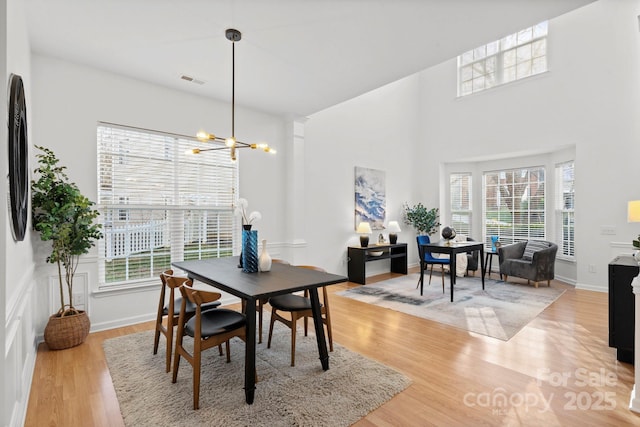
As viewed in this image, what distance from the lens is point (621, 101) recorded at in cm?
477

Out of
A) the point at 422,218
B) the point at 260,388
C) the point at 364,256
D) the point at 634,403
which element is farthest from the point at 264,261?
the point at 422,218

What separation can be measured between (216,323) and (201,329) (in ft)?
0.44

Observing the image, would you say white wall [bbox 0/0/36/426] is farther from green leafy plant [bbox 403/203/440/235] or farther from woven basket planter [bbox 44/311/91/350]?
green leafy plant [bbox 403/203/440/235]

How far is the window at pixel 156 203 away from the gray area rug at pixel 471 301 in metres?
2.36

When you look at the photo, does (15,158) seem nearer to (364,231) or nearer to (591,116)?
(364,231)

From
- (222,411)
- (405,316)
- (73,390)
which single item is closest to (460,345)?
(405,316)

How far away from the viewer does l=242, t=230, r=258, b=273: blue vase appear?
273cm

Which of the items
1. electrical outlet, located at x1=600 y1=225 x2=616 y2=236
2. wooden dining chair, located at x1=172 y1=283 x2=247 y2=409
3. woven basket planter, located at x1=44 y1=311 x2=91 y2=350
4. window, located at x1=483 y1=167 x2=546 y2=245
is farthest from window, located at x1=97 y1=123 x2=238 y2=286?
electrical outlet, located at x1=600 y1=225 x2=616 y2=236

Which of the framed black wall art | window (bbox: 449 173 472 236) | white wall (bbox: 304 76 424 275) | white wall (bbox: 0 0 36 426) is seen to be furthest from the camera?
window (bbox: 449 173 472 236)

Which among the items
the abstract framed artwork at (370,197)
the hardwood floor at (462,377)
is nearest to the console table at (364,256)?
the abstract framed artwork at (370,197)

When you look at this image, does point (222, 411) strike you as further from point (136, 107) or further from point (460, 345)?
point (136, 107)

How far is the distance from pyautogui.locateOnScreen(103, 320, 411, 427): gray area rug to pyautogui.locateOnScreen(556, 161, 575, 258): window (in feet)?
17.1

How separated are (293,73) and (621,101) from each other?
5.11 metres

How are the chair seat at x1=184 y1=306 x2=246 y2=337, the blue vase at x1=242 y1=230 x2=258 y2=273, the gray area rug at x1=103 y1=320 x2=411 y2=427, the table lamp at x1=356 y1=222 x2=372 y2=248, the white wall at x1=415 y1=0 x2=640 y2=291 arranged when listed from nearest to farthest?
the gray area rug at x1=103 y1=320 x2=411 y2=427 < the chair seat at x1=184 y1=306 x2=246 y2=337 < the blue vase at x1=242 y1=230 x2=258 y2=273 < the white wall at x1=415 y1=0 x2=640 y2=291 < the table lamp at x1=356 y1=222 x2=372 y2=248
